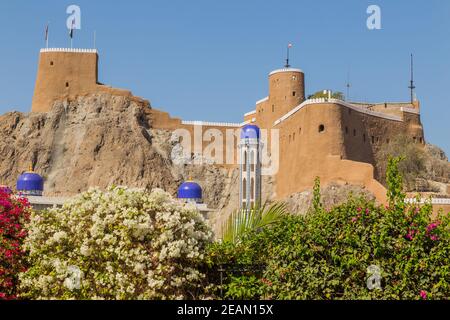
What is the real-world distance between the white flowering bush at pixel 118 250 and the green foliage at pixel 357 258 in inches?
27.8

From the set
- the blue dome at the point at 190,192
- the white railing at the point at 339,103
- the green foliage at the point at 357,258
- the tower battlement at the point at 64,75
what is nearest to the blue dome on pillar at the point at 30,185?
the blue dome at the point at 190,192

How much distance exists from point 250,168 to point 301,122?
5.19 meters

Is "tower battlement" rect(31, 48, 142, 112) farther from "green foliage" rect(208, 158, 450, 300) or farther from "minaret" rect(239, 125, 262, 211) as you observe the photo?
"green foliage" rect(208, 158, 450, 300)

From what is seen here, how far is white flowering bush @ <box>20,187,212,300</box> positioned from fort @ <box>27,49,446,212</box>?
26450 mm

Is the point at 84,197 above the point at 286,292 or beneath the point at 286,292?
above

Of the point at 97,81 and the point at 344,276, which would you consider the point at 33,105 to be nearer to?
the point at 97,81

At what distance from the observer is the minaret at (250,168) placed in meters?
41.1

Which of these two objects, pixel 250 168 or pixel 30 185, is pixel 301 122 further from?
pixel 30 185

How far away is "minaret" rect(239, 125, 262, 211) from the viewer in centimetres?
4112

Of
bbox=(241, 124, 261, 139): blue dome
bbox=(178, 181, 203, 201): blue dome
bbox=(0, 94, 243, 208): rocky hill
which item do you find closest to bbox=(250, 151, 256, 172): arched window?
bbox=(241, 124, 261, 139): blue dome

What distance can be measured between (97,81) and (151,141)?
6325 millimetres

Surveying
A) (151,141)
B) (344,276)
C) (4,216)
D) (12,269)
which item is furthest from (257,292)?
(151,141)

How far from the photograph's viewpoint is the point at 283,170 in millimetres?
46875
